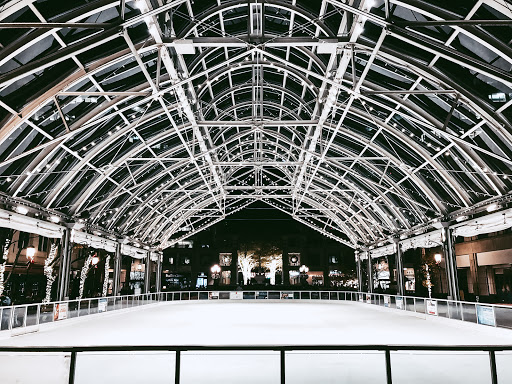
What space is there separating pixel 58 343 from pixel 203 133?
→ 13236 mm

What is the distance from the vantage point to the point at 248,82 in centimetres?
2169

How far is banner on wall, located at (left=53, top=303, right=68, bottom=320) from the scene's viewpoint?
57.9 feet

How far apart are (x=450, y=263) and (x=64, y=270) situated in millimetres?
20638

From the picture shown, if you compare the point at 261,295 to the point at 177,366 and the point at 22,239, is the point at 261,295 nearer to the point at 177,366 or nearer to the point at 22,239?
the point at 22,239

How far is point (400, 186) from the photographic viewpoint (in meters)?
25.4

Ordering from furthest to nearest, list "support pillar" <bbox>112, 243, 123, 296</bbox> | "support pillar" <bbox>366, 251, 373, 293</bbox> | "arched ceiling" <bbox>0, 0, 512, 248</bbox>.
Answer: "support pillar" <bbox>366, 251, 373, 293</bbox>, "support pillar" <bbox>112, 243, 123, 296</bbox>, "arched ceiling" <bbox>0, 0, 512, 248</bbox>

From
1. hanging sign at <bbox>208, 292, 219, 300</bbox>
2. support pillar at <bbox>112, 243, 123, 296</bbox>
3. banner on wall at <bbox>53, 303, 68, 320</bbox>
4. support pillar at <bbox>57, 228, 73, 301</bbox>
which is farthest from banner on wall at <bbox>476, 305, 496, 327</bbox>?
hanging sign at <bbox>208, 292, 219, 300</bbox>

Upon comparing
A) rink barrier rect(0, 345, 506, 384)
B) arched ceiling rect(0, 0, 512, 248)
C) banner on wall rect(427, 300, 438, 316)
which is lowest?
banner on wall rect(427, 300, 438, 316)

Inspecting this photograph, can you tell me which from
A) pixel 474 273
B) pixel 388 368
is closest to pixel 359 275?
pixel 474 273

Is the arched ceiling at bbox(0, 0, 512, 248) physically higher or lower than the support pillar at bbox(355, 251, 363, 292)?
higher

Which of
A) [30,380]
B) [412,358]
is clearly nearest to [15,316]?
[30,380]

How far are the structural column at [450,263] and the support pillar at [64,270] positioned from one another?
66.8 feet

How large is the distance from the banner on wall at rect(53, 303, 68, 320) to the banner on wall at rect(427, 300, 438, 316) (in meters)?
17.8

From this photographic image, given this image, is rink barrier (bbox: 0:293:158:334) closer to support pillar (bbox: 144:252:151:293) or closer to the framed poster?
support pillar (bbox: 144:252:151:293)
